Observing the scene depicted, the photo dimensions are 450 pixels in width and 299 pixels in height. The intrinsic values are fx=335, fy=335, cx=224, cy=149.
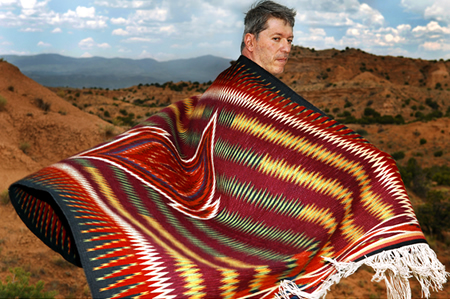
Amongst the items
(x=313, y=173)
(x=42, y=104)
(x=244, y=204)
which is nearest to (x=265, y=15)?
(x=313, y=173)

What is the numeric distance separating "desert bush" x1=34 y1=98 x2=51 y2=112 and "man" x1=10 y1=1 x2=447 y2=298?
9796mm

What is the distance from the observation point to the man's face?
2.35 metres

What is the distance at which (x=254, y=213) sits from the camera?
6.68 ft

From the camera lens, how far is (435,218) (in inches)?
368

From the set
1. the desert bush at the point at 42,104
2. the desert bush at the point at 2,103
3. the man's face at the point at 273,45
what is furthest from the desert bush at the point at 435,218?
the desert bush at the point at 2,103

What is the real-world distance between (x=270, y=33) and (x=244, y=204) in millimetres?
1211

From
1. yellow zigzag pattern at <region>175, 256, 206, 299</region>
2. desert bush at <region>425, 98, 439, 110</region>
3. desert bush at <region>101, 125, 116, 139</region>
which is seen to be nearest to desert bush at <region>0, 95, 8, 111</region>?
desert bush at <region>101, 125, 116, 139</region>

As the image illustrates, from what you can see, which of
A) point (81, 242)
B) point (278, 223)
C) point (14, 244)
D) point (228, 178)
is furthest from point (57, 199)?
point (14, 244)

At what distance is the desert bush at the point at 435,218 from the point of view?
920 cm

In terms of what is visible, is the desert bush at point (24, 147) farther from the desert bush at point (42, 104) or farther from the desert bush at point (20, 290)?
the desert bush at point (20, 290)

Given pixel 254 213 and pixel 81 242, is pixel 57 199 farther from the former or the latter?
pixel 254 213

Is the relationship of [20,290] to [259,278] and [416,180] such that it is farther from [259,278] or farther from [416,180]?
[416,180]

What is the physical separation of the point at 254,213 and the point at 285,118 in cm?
62

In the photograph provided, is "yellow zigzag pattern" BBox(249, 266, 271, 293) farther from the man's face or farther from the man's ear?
the man's ear
